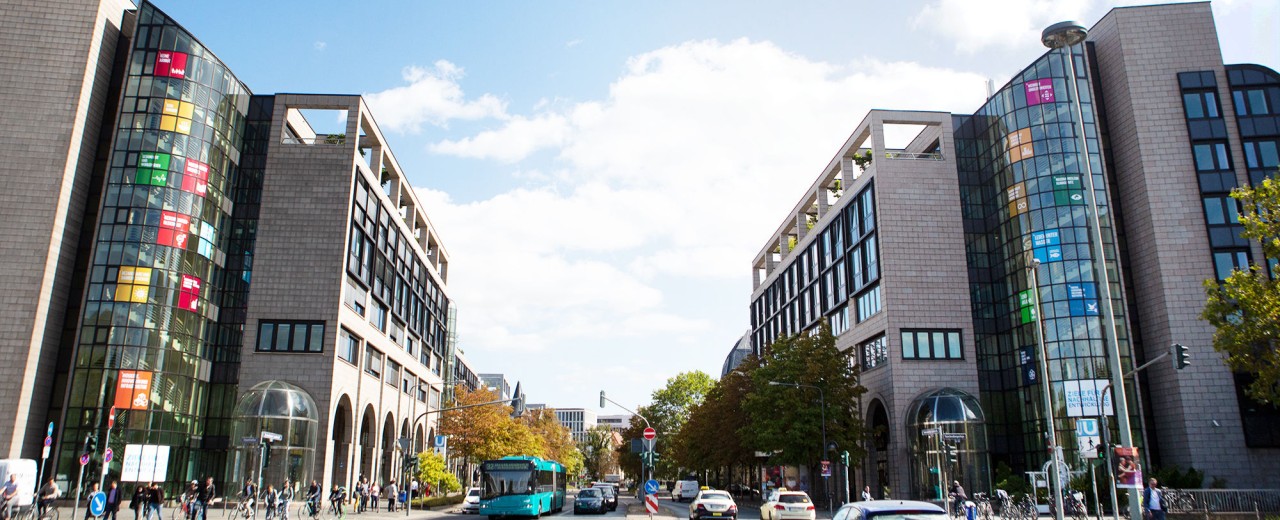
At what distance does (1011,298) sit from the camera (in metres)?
50.9

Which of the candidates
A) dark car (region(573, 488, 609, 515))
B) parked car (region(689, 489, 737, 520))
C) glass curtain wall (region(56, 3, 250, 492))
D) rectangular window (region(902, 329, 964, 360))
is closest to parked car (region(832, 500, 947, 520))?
parked car (region(689, 489, 737, 520))

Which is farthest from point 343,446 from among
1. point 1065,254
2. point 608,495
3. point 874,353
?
point 1065,254

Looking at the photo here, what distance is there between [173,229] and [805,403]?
120 ft

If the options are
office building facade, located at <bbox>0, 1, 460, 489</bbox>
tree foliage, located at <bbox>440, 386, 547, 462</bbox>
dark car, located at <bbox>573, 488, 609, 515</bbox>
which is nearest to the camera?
office building facade, located at <bbox>0, 1, 460, 489</bbox>

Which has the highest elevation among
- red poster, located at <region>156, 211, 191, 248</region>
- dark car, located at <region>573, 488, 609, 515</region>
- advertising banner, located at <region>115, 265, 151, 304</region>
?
red poster, located at <region>156, 211, 191, 248</region>

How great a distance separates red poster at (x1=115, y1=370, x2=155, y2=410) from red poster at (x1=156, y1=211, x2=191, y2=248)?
691 cm

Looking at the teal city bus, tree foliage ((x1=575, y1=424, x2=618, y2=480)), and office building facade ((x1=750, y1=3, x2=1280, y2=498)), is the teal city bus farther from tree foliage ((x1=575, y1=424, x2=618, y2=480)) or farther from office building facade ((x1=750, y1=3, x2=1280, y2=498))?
tree foliage ((x1=575, y1=424, x2=618, y2=480))

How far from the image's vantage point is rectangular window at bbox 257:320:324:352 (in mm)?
47781

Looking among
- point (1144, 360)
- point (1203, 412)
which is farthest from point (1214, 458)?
point (1144, 360)

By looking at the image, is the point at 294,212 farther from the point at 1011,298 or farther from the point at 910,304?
the point at 1011,298

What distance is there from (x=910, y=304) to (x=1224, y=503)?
2105 centimetres

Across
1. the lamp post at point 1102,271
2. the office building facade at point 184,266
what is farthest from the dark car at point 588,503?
the lamp post at point 1102,271

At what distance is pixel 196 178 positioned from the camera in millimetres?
45625

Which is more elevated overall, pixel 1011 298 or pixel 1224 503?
pixel 1011 298
